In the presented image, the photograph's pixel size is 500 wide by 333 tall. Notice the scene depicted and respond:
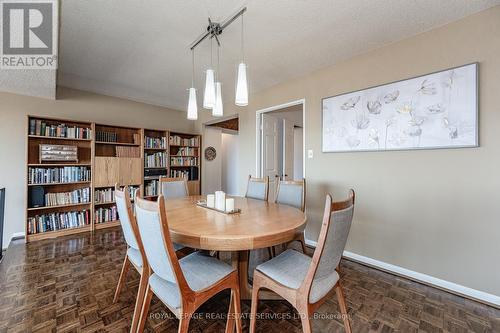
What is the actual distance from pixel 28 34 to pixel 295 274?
2773 millimetres

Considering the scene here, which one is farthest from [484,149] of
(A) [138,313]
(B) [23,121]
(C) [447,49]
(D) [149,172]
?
(B) [23,121]

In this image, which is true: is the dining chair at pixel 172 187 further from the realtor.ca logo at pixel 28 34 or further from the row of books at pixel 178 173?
the row of books at pixel 178 173

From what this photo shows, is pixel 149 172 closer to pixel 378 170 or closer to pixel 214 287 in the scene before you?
pixel 214 287

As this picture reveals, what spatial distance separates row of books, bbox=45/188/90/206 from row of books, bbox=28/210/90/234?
18 centimetres

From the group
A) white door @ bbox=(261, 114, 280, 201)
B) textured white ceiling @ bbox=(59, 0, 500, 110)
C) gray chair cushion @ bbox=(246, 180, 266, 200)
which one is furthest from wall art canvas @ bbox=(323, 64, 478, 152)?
white door @ bbox=(261, 114, 280, 201)

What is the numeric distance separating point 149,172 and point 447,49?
4.48m

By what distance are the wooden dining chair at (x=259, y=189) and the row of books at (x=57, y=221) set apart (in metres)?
2.73

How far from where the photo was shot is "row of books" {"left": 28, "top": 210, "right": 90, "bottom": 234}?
3.06m

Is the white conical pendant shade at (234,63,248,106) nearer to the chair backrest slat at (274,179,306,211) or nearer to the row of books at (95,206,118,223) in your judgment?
the chair backrest slat at (274,179,306,211)

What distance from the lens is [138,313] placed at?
138 cm

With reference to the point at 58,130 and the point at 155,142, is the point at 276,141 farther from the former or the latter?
the point at 58,130

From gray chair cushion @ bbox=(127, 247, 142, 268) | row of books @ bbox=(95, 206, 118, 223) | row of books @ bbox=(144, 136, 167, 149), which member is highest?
row of books @ bbox=(144, 136, 167, 149)

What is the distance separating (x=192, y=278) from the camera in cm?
124

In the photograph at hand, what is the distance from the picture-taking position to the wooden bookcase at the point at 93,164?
10.3 feet
